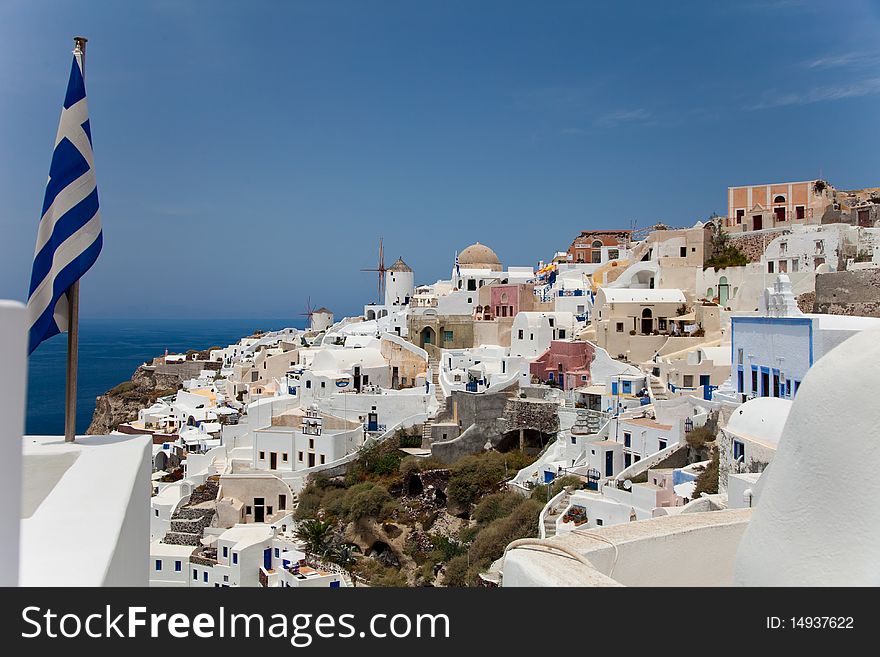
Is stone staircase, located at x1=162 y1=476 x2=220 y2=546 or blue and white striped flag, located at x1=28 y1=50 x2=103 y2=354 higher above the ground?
blue and white striped flag, located at x1=28 y1=50 x2=103 y2=354

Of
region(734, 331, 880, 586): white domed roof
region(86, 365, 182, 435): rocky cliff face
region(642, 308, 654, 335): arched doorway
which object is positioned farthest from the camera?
region(86, 365, 182, 435): rocky cliff face

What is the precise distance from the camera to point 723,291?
995 inches

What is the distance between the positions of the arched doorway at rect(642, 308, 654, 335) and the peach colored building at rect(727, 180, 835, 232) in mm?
6039

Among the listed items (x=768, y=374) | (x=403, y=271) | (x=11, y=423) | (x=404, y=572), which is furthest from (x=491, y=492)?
(x=403, y=271)

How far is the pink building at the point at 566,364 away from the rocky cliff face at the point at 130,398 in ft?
74.9

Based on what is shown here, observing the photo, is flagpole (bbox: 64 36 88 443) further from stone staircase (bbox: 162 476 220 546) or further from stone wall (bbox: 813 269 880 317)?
stone wall (bbox: 813 269 880 317)

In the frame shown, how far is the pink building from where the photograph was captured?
2260cm

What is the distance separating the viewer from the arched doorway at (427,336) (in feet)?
99.6

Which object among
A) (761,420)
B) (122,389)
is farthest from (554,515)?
(122,389)

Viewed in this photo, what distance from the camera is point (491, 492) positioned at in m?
19.1

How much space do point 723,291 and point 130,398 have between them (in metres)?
30.8

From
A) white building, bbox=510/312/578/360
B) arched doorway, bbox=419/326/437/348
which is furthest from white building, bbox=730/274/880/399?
arched doorway, bbox=419/326/437/348

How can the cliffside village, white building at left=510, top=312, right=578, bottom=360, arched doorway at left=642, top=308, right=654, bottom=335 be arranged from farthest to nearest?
white building at left=510, top=312, right=578, bottom=360, arched doorway at left=642, top=308, right=654, bottom=335, the cliffside village

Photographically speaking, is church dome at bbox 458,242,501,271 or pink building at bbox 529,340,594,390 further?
church dome at bbox 458,242,501,271
